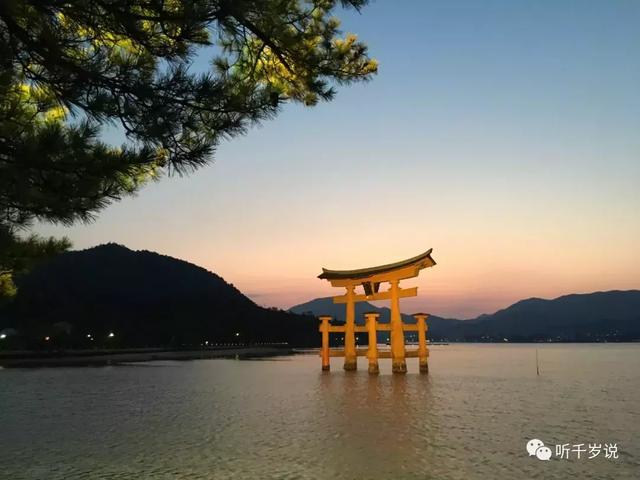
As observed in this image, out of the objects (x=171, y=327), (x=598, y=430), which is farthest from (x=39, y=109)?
(x=171, y=327)

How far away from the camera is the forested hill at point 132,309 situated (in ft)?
197

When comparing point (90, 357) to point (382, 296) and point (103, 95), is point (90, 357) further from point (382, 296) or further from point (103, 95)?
point (103, 95)

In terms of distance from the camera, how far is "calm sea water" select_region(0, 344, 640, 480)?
30.1 feet

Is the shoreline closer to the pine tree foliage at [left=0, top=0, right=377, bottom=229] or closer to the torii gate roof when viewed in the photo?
the torii gate roof

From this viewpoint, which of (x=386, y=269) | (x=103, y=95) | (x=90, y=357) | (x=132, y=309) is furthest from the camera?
(x=132, y=309)

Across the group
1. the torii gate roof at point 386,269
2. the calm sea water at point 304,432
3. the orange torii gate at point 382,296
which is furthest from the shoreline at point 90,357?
the torii gate roof at point 386,269

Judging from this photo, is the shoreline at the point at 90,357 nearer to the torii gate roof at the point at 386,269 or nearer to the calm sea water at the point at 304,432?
the calm sea water at the point at 304,432

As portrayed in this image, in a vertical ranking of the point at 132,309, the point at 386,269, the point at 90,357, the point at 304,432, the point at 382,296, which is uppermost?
the point at 132,309

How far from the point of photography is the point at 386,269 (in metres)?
28.0

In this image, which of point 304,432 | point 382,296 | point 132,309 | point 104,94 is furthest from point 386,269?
point 132,309

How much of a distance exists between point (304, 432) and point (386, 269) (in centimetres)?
1545

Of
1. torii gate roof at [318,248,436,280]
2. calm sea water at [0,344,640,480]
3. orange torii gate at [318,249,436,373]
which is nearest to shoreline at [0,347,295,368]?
calm sea water at [0,344,640,480]

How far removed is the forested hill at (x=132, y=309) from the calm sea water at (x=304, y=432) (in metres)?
22.8

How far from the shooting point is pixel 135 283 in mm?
127000
